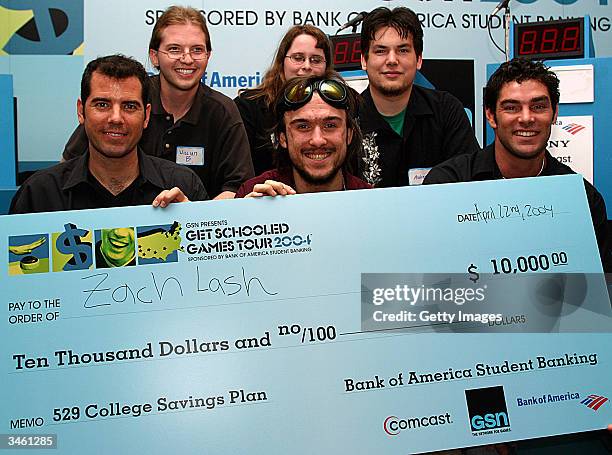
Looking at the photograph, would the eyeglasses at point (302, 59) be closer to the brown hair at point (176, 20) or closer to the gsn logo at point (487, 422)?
the brown hair at point (176, 20)

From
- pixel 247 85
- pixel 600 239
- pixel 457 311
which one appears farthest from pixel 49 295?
pixel 247 85

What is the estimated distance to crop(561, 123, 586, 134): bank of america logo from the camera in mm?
4645

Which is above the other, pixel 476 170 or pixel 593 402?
pixel 476 170

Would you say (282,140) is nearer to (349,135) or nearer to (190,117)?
(349,135)

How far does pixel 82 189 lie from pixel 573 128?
117 inches

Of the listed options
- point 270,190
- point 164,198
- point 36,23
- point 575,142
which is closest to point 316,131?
point 270,190

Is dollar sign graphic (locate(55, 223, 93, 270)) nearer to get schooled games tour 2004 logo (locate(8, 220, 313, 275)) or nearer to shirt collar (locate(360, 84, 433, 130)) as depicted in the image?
get schooled games tour 2004 logo (locate(8, 220, 313, 275))

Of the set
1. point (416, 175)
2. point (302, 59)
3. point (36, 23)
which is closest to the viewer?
→ point (416, 175)

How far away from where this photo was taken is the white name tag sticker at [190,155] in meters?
3.98

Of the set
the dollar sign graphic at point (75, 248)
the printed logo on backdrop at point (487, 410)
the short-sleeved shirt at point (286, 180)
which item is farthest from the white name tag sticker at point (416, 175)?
the dollar sign graphic at point (75, 248)

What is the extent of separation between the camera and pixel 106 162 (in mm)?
3156

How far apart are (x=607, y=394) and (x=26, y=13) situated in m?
5.73

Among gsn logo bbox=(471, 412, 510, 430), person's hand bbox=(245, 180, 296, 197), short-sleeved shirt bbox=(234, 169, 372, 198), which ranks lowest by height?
gsn logo bbox=(471, 412, 510, 430)

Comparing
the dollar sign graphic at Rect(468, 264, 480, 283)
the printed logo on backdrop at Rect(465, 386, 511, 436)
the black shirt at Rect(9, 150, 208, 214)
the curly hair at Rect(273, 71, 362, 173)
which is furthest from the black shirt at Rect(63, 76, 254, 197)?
the printed logo on backdrop at Rect(465, 386, 511, 436)
